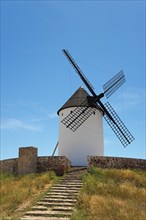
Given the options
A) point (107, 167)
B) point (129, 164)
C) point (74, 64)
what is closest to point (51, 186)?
point (107, 167)

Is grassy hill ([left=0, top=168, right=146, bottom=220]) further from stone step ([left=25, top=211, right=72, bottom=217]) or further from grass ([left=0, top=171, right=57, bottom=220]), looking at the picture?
stone step ([left=25, top=211, right=72, bottom=217])

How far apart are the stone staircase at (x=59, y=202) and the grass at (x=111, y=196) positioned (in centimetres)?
32

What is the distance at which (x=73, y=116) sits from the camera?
790 inches

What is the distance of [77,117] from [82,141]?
170 cm

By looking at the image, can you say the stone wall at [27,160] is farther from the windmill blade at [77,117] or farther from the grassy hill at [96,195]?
the windmill blade at [77,117]

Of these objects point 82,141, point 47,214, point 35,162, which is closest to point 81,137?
point 82,141

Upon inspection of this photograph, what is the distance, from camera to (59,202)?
1088 centimetres

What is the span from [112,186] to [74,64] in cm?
1088

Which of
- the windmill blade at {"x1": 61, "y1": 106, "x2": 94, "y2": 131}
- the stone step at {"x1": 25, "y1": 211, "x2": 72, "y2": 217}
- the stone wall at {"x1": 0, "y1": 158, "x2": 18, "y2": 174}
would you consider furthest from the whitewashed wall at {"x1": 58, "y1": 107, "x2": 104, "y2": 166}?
the stone step at {"x1": 25, "y1": 211, "x2": 72, "y2": 217}

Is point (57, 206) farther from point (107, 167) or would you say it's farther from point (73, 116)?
point (73, 116)

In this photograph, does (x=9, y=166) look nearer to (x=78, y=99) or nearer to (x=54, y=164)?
(x=54, y=164)

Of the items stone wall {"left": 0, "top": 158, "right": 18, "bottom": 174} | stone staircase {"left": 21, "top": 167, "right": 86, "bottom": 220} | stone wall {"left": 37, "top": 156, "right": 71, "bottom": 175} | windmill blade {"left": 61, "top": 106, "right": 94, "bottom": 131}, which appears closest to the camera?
stone staircase {"left": 21, "top": 167, "right": 86, "bottom": 220}

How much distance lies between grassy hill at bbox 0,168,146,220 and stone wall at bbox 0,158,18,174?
66cm

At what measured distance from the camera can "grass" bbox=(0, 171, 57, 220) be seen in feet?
32.9
